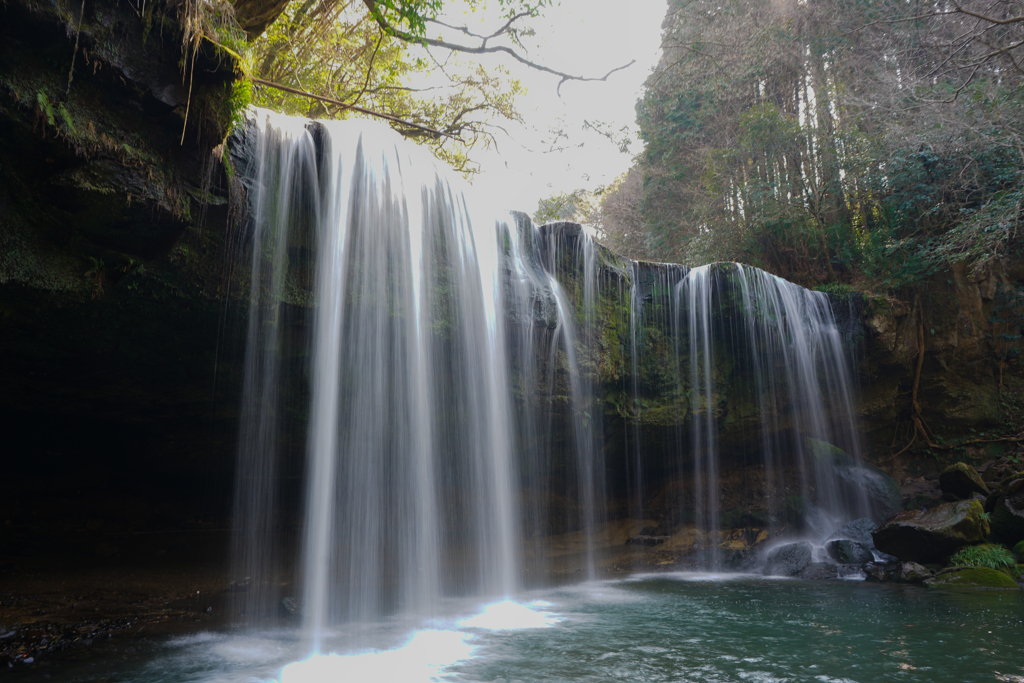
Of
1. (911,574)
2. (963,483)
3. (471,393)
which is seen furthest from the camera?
(963,483)

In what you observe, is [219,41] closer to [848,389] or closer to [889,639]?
[889,639]

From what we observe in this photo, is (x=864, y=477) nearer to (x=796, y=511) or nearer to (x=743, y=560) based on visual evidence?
(x=796, y=511)

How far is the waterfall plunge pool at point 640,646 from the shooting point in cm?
491

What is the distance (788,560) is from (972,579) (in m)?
2.94

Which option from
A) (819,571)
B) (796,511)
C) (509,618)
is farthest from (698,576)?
(509,618)

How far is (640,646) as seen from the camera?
5.80 m

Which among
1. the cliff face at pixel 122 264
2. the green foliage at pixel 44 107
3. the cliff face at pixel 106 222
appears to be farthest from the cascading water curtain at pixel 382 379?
the green foliage at pixel 44 107

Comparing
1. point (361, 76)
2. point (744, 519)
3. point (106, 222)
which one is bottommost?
point (744, 519)

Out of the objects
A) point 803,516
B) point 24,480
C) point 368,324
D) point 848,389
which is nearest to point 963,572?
point 803,516

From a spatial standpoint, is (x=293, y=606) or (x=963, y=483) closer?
(x=293, y=606)

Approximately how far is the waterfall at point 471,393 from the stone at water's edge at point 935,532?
2.81 metres

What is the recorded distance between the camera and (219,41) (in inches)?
226

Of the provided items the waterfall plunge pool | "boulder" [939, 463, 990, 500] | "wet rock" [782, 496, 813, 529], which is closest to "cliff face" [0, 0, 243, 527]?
the waterfall plunge pool

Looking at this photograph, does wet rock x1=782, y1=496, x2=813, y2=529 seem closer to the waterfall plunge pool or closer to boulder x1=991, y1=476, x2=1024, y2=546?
boulder x1=991, y1=476, x2=1024, y2=546
